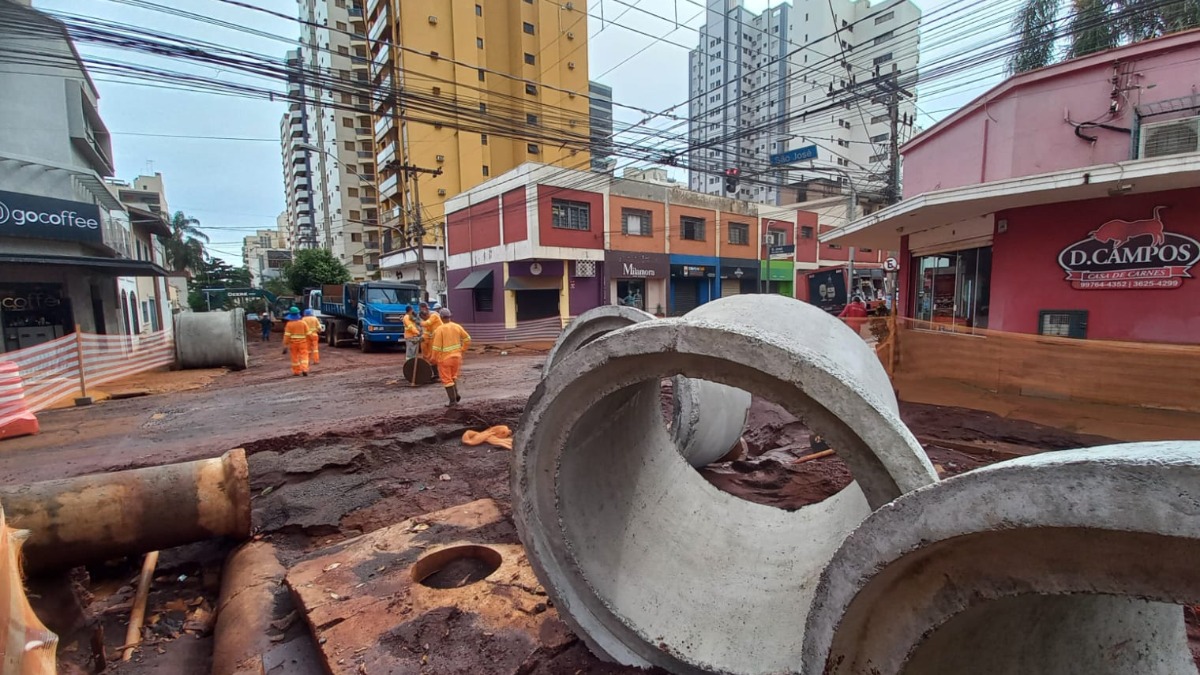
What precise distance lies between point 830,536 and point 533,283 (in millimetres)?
20482

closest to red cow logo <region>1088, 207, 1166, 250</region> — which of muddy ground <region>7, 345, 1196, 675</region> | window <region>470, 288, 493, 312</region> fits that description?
muddy ground <region>7, 345, 1196, 675</region>

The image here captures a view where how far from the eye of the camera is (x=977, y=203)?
823 centimetres

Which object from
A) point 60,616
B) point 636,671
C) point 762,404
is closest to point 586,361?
point 636,671

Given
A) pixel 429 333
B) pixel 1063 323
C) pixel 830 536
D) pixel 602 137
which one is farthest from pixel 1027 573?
pixel 602 137

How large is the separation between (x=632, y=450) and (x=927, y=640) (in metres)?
2.23

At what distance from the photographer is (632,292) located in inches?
1010

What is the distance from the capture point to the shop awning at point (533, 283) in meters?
22.4

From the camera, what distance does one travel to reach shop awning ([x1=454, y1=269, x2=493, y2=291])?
922 inches

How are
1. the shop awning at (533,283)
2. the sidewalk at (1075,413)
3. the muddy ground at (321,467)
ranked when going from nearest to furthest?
the muddy ground at (321,467)
the sidewalk at (1075,413)
the shop awning at (533,283)

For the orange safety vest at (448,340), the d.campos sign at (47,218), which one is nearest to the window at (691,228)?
the orange safety vest at (448,340)

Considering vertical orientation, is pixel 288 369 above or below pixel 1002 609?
below

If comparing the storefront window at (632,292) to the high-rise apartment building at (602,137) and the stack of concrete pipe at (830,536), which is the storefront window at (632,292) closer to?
the high-rise apartment building at (602,137)

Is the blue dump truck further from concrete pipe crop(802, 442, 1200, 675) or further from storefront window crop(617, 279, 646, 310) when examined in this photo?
concrete pipe crop(802, 442, 1200, 675)

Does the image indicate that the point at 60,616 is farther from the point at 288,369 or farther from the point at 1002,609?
the point at 288,369
